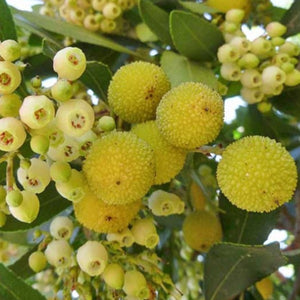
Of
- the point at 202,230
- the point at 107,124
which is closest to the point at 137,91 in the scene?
the point at 107,124

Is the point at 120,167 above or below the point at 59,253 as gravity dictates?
above

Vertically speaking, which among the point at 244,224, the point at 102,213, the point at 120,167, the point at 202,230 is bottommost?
the point at 202,230

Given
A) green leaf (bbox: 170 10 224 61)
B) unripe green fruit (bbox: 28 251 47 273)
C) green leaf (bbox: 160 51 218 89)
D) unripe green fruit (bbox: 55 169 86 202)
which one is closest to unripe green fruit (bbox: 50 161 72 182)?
unripe green fruit (bbox: 55 169 86 202)

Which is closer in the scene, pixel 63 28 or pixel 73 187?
pixel 73 187

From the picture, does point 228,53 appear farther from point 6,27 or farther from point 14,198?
point 14,198

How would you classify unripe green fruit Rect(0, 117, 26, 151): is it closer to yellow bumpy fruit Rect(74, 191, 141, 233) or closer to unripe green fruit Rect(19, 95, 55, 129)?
unripe green fruit Rect(19, 95, 55, 129)

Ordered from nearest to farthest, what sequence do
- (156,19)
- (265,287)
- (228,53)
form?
(228,53) → (156,19) → (265,287)
